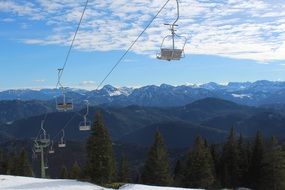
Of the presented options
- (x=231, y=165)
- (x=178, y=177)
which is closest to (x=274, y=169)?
(x=231, y=165)

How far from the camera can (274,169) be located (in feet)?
245

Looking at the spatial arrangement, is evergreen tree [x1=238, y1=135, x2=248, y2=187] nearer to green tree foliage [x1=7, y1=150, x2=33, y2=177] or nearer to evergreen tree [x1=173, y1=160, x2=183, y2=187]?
evergreen tree [x1=173, y1=160, x2=183, y2=187]

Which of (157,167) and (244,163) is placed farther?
(244,163)

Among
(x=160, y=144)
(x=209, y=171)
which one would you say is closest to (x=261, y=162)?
(x=209, y=171)

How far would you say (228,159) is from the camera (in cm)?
8131

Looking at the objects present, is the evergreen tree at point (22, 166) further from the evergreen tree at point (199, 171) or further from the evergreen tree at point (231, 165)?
the evergreen tree at point (231, 165)

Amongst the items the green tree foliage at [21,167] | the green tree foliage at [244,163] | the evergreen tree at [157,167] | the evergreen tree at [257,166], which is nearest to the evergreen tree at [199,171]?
the evergreen tree at [157,167]

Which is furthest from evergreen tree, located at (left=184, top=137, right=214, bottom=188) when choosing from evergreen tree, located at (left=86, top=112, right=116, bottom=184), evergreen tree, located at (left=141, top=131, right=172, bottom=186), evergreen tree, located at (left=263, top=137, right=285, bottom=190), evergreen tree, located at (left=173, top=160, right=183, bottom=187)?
evergreen tree, located at (left=86, top=112, right=116, bottom=184)

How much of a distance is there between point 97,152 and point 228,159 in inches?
1085

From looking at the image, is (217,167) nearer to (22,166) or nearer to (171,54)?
(22,166)

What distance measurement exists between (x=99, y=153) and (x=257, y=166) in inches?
1145

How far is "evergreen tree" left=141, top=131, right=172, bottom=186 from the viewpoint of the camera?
75438 millimetres

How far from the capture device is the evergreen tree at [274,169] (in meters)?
74.2

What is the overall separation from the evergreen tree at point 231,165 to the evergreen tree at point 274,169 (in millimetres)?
5378
